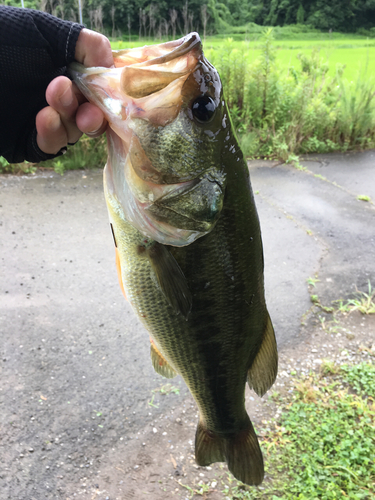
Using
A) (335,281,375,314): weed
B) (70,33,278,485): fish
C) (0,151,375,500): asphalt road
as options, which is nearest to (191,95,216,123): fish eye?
(70,33,278,485): fish

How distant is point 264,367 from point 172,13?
8.37 m

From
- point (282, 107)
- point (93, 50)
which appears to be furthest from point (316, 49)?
point (93, 50)

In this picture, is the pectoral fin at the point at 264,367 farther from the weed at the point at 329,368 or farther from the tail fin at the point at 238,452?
the weed at the point at 329,368

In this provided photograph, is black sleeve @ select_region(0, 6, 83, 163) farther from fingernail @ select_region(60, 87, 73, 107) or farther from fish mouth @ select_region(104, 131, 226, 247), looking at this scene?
fish mouth @ select_region(104, 131, 226, 247)

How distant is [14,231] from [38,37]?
13.0ft

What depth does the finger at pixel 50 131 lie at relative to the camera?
1175 millimetres

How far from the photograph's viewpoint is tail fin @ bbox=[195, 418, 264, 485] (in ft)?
4.98

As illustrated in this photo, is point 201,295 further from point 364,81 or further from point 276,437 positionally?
point 364,81

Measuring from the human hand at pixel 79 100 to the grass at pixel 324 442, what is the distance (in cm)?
208

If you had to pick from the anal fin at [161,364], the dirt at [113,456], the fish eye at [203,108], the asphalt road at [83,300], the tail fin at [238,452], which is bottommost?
the dirt at [113,456]

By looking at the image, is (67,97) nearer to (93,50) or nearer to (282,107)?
(93,50)

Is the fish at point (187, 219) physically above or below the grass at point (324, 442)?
above

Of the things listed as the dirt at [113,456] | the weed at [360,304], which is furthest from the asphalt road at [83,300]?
the weed at [360,304]

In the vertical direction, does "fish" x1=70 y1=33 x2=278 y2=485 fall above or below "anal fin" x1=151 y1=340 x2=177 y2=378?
above
